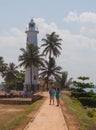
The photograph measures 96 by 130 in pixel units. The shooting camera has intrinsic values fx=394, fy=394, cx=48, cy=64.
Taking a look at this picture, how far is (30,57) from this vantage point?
72312mm

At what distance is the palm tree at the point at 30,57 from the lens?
71900 mm

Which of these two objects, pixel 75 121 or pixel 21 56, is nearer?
pixel 75 121

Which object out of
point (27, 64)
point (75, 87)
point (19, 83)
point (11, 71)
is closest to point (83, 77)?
point (75, 87)

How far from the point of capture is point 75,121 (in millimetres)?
21703

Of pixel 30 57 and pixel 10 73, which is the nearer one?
pixel 30 57

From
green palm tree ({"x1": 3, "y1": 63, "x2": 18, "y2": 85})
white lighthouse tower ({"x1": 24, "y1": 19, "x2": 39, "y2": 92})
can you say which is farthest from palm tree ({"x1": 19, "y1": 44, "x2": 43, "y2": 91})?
green palm tree ({"x1": 3, "y1": 63, "x2": 18, "y2": 85})

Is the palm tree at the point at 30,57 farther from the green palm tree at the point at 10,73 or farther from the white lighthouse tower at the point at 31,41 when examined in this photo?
the green palm tree at the point at 10,73

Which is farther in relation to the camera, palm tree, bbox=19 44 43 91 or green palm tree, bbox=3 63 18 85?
green palm tree, bbox=3 63 18 85

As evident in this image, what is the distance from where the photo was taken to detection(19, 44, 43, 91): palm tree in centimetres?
7190

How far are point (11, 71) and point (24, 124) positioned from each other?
5945cm

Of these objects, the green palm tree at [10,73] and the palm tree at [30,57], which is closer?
the palm tree at [30,57]

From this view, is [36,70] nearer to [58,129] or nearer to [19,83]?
[19,83]

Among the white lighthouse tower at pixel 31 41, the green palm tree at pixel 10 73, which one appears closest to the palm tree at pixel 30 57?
the white lighthouse tower at pixel 31 41

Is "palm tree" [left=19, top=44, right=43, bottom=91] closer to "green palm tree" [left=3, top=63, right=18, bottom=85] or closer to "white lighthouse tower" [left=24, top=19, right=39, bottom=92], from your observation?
"white lighthouse tower" [left=24, top=19, right=39, bottom=92]
